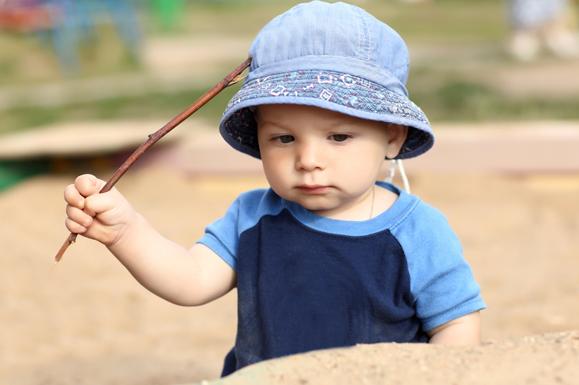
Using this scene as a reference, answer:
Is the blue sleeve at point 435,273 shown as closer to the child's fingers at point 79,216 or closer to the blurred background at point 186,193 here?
the child's fingers at point 79,216

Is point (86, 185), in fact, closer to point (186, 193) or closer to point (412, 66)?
point (186, 193)

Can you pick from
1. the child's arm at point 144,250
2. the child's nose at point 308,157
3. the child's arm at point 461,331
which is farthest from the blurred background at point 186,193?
the child's nose at point 308,157

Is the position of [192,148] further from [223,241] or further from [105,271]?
[223,241]

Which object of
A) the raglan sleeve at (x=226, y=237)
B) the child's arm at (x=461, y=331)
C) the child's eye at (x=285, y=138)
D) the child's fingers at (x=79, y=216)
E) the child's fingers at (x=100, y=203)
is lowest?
the child's arm at (x=461, y=331)

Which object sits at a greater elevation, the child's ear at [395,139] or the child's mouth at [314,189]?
the child's ear at [395,139]

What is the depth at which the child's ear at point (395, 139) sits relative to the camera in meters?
2.14

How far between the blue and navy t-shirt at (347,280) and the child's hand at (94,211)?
0.27 meters

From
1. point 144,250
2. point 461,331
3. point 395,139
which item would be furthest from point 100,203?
→ point 461,331

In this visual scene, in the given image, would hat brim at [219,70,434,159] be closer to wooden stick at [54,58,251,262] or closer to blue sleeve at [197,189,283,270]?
wooden stick at [54,58,251,262]

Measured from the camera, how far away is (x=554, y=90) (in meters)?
7.10

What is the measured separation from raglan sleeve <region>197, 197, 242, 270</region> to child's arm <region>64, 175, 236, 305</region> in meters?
0.01

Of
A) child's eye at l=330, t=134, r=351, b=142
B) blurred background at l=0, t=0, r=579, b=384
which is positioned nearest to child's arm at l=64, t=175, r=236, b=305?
child's eye at l=330, t=134, r=351, b=142

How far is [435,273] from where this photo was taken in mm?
2094

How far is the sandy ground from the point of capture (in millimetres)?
1824
